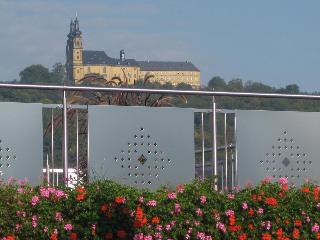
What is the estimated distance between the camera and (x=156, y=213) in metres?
8.02

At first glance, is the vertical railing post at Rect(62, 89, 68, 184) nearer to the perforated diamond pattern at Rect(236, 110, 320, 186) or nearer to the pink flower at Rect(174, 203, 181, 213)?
the pink flower at Rect(174, 203, 181, 213)

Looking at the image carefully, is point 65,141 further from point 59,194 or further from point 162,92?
point 162,92

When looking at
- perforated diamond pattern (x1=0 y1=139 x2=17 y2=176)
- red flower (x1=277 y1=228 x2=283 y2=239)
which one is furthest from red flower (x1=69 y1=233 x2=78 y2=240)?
red flower (x1=277 y1=228 x2=283 y2=239)

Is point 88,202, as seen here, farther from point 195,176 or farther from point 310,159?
point 310,159

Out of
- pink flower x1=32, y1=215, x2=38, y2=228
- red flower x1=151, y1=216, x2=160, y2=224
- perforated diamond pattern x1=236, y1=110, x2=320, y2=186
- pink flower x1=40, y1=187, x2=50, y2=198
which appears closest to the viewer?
pink flower x1=32, y1=215, x2=38, y2=228

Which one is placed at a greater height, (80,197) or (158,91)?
(158,91)

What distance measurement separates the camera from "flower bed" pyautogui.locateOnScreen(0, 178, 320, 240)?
777 cm

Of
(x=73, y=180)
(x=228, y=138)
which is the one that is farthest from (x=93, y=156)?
(x=228, y=138)

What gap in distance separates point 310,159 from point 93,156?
2.22m

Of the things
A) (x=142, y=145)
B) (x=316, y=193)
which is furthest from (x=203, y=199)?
(x=316, y=193)

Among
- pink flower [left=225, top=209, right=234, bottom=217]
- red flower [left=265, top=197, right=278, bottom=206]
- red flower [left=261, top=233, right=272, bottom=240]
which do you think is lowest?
red flower [left=261, top=233, right=272, bottom=240]

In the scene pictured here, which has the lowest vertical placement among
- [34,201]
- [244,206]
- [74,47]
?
[244,206]

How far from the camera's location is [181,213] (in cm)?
809

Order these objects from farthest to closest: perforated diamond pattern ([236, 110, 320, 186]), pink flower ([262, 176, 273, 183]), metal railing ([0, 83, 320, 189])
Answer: perforated diamond pattern ([236, 110, 320, 186]) < pink flower ([262, 176, 273, 183]) < metal railing ([0, 83, 320, 189])
